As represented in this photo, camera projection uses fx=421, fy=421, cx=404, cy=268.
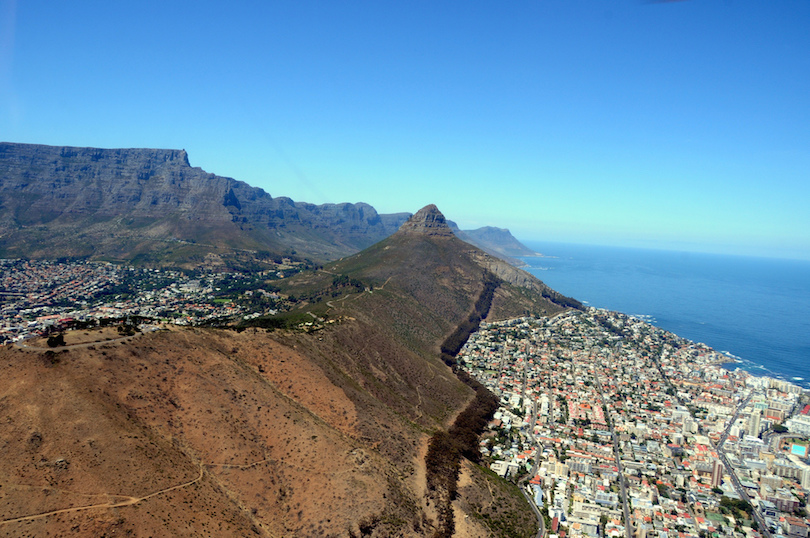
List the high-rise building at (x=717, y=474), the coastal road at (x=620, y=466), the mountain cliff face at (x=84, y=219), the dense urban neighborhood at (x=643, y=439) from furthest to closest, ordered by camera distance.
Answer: the mountain cliff face at (x=84, y=219)
the high-rise building at (x=717, y=474)
the dense urban neighborhood at (x=643, y=439)
the coastal road at (x=620, y=466)

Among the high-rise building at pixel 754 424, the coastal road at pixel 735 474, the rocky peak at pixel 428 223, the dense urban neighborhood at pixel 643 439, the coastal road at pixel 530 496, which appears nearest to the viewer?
the coastal road at pixel 530 496

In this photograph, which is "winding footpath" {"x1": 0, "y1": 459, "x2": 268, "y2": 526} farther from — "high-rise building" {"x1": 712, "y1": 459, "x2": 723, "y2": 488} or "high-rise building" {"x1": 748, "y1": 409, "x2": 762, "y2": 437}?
"high-rise building" {"x1": 748, "y1": 409, "x2": 762, "y2": 437}

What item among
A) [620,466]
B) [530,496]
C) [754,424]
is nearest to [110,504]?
[530,496]

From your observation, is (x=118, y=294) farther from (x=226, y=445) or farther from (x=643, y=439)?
(x=643, y=439)

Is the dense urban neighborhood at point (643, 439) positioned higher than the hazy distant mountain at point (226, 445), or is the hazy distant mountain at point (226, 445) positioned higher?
the hazy distant mountain at point (226, 445)

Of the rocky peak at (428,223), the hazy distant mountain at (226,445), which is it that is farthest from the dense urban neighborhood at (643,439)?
the rocky peak at (428,223)

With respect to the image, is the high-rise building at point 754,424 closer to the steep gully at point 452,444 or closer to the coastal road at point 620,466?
the coastal road at point 620,466
